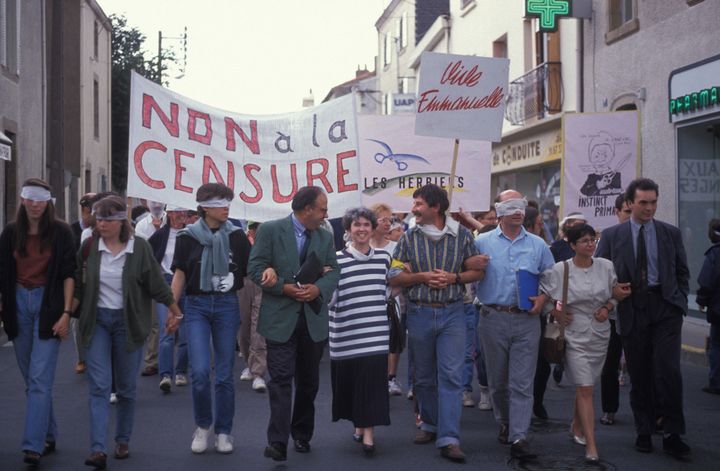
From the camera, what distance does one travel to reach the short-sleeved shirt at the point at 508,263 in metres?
7.23

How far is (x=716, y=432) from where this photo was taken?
7.93 m

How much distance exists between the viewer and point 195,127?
32.1 feet

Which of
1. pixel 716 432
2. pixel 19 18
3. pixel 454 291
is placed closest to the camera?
pixel 454 291

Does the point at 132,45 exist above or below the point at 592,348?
above

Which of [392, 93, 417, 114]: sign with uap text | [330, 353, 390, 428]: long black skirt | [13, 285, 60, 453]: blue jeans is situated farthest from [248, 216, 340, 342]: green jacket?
[392, 93, 417, 114]: sign with uap text

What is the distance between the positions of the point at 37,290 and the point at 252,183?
11.0 ft

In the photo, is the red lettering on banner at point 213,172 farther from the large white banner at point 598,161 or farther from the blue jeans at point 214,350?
the large white banner at point 598,161

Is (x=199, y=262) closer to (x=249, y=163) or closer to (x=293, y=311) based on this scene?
(x=293, y=311)

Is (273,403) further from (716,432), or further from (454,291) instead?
(716,432)

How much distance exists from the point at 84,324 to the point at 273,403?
1352 millimetres

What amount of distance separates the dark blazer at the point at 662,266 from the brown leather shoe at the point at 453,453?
153cm

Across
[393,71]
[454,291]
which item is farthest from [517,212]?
[393,71]

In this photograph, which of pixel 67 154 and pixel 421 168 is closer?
pixel 421 168

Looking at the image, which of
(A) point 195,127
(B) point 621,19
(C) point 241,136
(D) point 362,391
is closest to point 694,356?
(C) point 241,136
